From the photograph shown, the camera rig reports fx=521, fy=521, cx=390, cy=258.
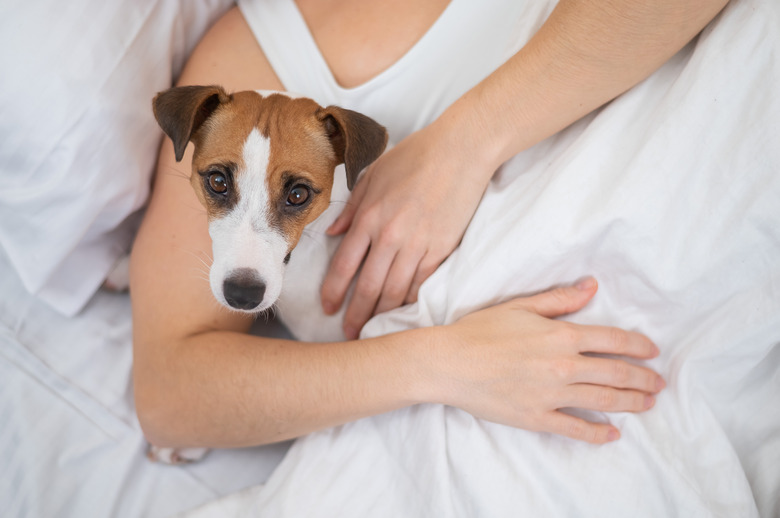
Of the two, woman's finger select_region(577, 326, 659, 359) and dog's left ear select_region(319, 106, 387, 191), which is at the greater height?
dog's left ear select_region(319, 106, 387, 191)

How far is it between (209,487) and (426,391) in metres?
0.79

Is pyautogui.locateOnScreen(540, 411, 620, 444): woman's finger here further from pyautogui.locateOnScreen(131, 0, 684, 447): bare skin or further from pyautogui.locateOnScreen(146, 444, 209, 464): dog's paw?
pyautogui.locateOnScreen(146, 444, 209, 464): dog's paw

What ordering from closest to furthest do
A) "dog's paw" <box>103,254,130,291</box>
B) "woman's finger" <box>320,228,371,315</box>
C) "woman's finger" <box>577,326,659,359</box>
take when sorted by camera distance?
1. "woman's finger" <box>577,326,659,359</box>
2. "woman's finger" <box>320,228,371,315</box>
3. "dog's paw" <box>103,254,130,291</box>

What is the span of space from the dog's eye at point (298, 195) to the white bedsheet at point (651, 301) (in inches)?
17.7

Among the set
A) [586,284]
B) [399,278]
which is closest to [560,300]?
[586,284]

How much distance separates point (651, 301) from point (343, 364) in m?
0.78

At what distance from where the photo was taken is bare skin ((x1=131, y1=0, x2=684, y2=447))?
4.05 feet

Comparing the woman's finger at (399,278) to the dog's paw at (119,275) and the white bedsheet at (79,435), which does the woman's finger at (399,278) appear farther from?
the dog's paw at (119,275)

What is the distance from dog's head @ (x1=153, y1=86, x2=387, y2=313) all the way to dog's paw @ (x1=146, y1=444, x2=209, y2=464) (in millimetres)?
585

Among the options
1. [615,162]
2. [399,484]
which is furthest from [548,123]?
[399,484]

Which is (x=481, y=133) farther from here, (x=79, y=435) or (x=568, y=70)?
(x=79, y=435)

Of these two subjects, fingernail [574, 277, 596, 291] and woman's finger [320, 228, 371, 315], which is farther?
woman's finger [320, 228, 371, 315]

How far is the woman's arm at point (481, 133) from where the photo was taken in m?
1.19

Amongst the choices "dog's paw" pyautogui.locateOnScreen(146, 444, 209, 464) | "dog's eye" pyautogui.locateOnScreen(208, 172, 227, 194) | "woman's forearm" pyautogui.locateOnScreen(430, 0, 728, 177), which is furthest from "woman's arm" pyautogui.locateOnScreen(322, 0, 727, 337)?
"dog's paw" pyautogui.locateOnScreen(146, 444, 209, 464)
